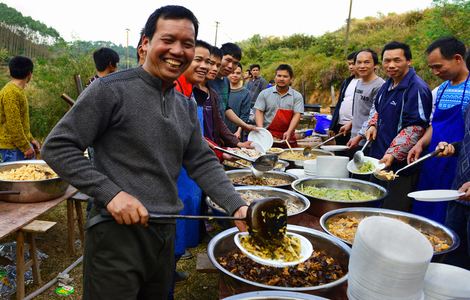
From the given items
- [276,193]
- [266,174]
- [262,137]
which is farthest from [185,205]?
[262,137]

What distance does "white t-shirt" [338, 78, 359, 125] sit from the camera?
5887 mm

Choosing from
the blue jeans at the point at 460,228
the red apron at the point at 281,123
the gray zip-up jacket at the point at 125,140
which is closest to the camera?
the gray zip-up jacket at the point at 125,140

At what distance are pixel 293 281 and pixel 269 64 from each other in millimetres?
27584

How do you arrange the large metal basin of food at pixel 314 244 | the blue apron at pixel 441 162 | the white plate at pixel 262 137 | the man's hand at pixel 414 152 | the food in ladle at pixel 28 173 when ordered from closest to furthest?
1. the large metal basin of food at pixel 314 244
2. the food in ladle at pixel 28 173
3. the blue apron at pixel 441 162
4. the man's hand at pixel 414 152
5. the white plate at pixel 262 137

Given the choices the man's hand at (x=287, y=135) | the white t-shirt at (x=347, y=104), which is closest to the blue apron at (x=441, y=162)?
the man's hand at (x=287, y=135)

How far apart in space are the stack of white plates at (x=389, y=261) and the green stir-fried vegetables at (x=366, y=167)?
2.16m

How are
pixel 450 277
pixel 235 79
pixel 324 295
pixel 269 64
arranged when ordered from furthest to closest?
1. pixel 269 64
2. pixel 235 79
3. pixel 324 295
4. pixel 450 277

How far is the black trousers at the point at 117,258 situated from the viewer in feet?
4.98

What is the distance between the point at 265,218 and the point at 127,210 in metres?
0.66

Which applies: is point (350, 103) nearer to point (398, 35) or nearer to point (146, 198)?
point (146, 198)

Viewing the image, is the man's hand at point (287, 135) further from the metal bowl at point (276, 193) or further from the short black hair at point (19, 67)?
the short black hair at point (19, 67)

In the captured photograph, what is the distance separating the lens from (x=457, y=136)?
333 centimetres

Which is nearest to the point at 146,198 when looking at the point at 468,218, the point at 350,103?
the point at 468,218

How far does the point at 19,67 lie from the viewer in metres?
4.33
